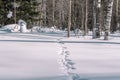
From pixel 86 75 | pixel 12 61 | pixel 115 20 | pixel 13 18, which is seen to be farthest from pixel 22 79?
pixel 115 20

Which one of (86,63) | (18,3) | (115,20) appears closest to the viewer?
(86,63)

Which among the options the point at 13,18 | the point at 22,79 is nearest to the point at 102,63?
the point at 22,79

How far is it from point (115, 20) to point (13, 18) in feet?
51.3

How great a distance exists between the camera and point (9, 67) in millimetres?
10352

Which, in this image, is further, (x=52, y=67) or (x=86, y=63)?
(x=86, y=63)

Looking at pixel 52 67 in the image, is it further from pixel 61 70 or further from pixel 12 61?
pixel 12 61

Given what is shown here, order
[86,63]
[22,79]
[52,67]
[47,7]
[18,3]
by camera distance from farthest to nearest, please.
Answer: [47,7] < [18,3] < [86,63] < [52,67] < [22,79]

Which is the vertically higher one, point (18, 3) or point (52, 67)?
point (18, 3)

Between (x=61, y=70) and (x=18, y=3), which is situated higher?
(x=18, y=3)

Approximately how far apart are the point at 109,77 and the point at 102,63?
2922 millimetres

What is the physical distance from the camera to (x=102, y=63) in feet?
38.2

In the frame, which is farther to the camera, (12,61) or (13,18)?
(13,18)

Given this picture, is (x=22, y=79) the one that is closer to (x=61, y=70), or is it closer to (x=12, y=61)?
(x=61, y=70)

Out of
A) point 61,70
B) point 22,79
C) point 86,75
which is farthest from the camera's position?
point 61,70
